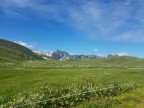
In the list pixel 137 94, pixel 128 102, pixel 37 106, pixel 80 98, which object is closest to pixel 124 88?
pixel 137 94

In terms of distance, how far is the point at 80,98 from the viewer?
90.3ft

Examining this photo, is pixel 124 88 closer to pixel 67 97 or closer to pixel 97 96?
pixel 97 96

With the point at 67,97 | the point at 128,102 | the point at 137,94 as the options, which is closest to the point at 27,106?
the point at 67,97

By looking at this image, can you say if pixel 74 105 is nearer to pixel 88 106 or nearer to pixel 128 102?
pixel 88 106

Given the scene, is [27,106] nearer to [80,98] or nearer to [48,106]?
[48,106]

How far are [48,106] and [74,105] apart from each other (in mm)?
2842

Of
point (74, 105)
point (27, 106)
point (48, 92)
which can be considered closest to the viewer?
point (27, 106)

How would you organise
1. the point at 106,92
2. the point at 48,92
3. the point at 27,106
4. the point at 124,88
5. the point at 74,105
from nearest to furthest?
the point at 27,106 < the point at 74,105 < the point at 48,92 < the point at 106,92 < the point at 124,88

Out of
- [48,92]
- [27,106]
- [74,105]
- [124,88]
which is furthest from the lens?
[124,88]

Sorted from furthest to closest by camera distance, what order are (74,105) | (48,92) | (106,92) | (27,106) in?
1. (106,92)
2. (48,92)
3. (74,105)
4. (27,106)

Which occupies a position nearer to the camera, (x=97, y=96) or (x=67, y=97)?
(x=67, y=97)

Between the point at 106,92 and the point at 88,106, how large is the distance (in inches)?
327

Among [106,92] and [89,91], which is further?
[106,92]

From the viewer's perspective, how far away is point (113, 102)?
27.0 meters
